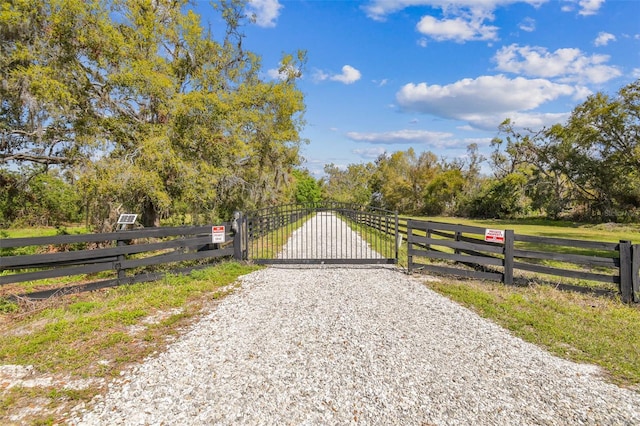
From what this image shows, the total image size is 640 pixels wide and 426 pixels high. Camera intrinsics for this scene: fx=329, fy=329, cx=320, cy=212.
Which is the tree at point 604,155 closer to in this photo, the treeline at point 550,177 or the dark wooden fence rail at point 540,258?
the treeline at point 550,177

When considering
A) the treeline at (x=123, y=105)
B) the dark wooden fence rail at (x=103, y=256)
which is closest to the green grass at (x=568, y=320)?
the dark wooden fence rail at (x=103, y=256)

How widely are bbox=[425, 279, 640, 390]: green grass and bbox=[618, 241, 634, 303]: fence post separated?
228 millimetres

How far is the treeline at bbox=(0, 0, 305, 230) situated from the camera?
9406 millimetres

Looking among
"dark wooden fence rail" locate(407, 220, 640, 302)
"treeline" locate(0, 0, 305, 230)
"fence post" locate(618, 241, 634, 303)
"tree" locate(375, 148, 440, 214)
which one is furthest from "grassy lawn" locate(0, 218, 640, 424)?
"tree" locate(375, 148, 440, 214)

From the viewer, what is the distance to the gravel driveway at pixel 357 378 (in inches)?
104

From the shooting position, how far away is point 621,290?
5.73m

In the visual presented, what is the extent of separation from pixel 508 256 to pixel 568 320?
2.07 metres

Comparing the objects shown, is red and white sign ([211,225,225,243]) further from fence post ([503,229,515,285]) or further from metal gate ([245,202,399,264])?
fence post ([503,229,515,285])

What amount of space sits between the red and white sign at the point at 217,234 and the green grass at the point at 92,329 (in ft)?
4.29

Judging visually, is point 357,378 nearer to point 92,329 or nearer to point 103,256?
point 92,329

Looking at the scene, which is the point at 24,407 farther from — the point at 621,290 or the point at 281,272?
the point at 621,290

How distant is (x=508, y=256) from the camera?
21.9 feet

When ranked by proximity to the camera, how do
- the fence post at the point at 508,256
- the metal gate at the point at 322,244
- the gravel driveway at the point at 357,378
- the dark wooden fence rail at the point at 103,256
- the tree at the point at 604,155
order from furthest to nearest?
1. the tree at the point at 604,155
2. the metal gate at the point at 322,244
3. the fence post at the point at 508,256
4. the dark wooden fence rail at the point at 103,256
5. the gravel driveway at the point at 357,378

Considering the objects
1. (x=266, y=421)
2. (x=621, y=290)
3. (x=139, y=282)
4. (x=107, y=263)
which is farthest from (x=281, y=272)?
(x=621, y=290)
